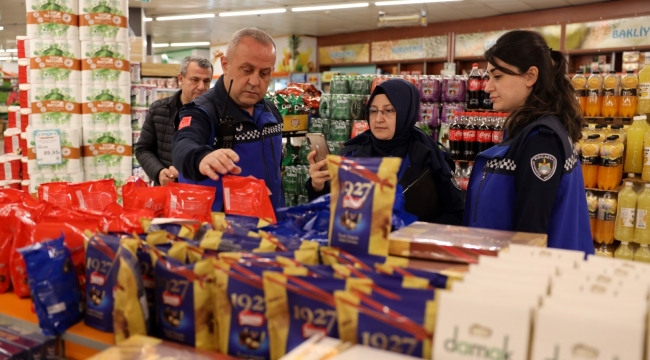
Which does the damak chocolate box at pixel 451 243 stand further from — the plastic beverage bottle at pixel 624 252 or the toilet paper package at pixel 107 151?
the plastic beverage bottle at pixel 624 252

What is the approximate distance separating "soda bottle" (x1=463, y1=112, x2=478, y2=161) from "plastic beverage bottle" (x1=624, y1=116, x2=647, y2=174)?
1.36m

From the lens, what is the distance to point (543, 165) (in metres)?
2.18

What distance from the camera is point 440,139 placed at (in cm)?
568

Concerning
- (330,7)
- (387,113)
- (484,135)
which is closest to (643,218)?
(484,135)

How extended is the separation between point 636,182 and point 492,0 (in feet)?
22.9

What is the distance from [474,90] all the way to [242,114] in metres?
3.38

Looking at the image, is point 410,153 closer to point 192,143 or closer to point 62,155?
point 192,143

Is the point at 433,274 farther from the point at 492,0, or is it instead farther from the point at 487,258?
the point at 492,0

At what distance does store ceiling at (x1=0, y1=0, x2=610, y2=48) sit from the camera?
1190 cm

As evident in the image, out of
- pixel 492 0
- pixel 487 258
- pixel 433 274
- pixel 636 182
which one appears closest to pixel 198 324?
pixel 433 274

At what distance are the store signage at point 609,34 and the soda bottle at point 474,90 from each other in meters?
7.19

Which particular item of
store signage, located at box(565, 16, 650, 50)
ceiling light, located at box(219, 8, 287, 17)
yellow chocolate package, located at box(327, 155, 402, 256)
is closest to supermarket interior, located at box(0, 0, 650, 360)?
yellow chocolate package, located at box(327, 155, 402, 256)

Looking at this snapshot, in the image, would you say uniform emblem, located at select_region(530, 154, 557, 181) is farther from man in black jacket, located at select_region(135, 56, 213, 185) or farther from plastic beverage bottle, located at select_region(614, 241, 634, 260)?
plastic beverage bottle, located at select_region(614, 241, 634, 260)

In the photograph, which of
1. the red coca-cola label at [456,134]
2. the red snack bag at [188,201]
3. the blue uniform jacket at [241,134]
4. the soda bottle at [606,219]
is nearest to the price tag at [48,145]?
the blue uniform jacket at [241,134]
